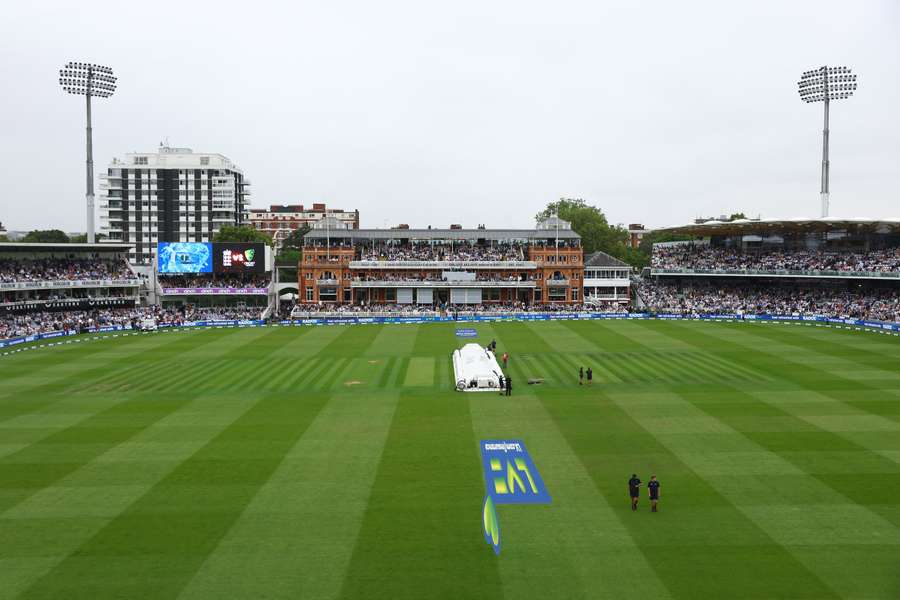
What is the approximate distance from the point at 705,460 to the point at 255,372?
91.8 feet

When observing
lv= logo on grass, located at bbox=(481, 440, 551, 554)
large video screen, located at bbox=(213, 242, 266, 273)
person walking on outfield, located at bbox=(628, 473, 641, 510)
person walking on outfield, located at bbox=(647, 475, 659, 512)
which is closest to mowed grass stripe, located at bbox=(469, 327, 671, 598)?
lv= logo on grass, located at bbox=(481, 440, 551, 554)

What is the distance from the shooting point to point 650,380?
38.2 m

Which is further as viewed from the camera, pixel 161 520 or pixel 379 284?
pixel 379 284

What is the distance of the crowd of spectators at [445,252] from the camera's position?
280 feet

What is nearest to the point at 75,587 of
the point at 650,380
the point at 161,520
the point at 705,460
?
the point at 161,520

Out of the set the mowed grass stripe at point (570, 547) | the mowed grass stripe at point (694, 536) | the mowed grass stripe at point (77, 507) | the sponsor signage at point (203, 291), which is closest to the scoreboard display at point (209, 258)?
the sponsor signage at point (203, 291)

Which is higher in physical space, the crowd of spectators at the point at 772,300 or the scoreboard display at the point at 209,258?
the scoreboard display at the point at 209,258

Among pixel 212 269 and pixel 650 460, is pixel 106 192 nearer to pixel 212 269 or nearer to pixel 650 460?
pixel 212 269

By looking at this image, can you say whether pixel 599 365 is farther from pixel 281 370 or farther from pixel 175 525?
pixel 175 525

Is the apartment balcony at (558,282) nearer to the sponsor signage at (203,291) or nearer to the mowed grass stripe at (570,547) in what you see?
the sponsor signage at (203,291)

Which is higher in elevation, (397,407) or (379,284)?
(379,284)

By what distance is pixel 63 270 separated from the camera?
71.5m

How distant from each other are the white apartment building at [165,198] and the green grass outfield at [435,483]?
88.2 m

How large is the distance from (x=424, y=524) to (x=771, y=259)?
240 feet
